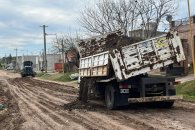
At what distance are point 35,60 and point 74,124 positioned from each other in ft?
477

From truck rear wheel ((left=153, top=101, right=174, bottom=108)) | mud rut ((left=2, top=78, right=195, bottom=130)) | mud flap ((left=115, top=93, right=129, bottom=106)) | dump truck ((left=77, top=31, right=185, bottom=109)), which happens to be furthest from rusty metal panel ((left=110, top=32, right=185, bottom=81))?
truck rear wheel ((left=153, top=101, right=174, bottom=108))

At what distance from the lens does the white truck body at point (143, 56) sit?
15.3 metres

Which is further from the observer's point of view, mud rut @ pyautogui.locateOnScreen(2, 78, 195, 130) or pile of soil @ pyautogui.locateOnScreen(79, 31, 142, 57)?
pile of soil @ pyautogui.locateOnScreen(79, 31, 142, 57)

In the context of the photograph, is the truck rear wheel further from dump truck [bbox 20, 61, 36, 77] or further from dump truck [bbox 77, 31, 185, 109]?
dump truck [bbox 20, 61, 36, 77]

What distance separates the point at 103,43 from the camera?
62.2 ft

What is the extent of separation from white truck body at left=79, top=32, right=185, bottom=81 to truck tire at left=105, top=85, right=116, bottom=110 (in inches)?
27.5

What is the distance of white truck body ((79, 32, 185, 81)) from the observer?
50.3ft

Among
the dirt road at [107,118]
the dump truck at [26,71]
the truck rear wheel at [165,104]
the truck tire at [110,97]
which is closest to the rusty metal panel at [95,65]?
the truck tire at [110,97]

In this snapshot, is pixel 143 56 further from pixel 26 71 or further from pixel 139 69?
pixel 26 71

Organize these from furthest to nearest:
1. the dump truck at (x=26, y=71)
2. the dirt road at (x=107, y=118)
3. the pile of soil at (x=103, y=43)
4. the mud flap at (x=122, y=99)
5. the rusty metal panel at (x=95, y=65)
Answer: the dump truck at (x=26, y=71) → the pile of soil at (x=103, y=43) → the rusty metal panel at (x=95, y=65) → the mud flap at (x=122, y=99) → the dirt road at (x=107, y=118)

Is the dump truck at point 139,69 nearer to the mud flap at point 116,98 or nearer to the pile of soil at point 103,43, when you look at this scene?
the mud flap at point 116,98

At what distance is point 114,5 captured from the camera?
135 feet

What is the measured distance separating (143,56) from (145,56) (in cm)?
7

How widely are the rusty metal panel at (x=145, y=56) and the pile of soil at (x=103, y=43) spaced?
3.37ft
